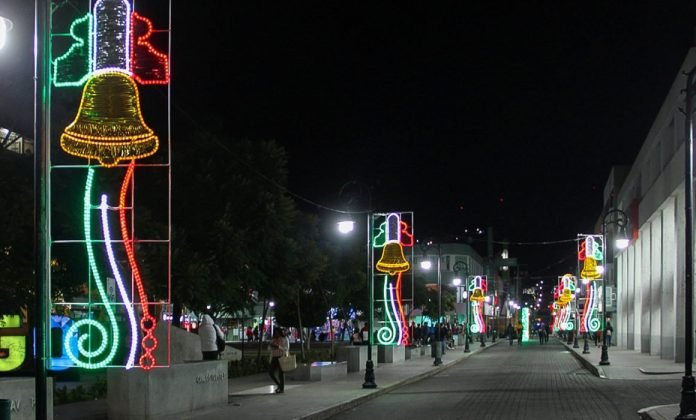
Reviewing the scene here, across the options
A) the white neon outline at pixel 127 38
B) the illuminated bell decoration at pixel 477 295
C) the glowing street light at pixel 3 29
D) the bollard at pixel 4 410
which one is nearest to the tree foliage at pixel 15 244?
the white neon outline at pixel 127 38

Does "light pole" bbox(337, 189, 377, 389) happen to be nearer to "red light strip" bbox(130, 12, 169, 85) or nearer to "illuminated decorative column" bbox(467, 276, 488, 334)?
"red light strip" bbox(130, 12, 169, 85)

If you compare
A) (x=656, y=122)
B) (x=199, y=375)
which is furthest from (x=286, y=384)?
(x=656, y=122)

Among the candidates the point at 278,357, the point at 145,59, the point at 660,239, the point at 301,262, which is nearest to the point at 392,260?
the point at 301,262

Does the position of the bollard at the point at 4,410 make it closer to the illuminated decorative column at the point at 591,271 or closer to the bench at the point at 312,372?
the bench at the point at 312,372

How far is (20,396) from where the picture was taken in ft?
39.3

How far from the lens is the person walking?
74.1 ft

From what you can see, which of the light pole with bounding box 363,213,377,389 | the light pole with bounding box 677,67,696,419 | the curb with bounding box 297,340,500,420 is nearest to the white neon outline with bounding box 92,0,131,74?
the curb with bounding box 297,340,500,420

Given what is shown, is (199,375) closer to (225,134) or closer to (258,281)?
(258,281)

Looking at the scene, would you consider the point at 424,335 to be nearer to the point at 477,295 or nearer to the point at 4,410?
the point at 477,295

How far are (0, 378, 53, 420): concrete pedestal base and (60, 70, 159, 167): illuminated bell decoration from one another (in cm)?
381

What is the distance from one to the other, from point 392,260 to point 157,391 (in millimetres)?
18387

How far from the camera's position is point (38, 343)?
32.3 feet

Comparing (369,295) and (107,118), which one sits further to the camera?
(369,295)

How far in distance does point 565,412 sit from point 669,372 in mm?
14635
